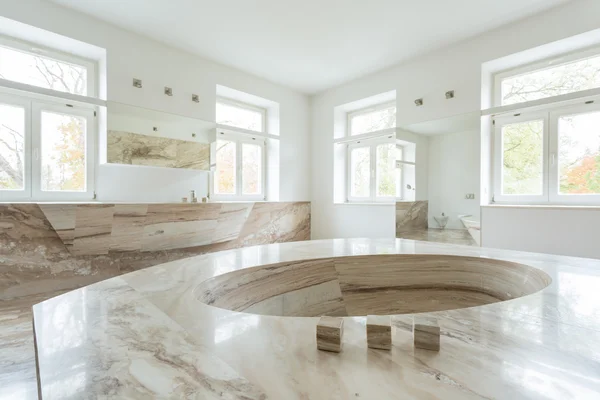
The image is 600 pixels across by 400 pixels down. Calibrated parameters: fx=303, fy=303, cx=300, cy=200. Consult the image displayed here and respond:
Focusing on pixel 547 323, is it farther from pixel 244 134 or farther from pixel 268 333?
pixel 244 134

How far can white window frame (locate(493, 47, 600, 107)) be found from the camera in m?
2.85

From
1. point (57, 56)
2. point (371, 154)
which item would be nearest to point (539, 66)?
point (371, 154)

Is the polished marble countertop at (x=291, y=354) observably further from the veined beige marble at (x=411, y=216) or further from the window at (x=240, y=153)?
the window at (x=240, y=153)

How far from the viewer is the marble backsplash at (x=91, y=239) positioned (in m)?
2.35

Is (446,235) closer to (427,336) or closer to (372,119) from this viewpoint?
(372,119)

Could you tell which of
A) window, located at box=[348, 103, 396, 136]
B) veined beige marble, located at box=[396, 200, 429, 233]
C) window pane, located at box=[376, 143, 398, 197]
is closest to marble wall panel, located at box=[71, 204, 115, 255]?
veined beige marble, located at box=[396, 200, 429, 233]

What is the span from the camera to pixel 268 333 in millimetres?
659

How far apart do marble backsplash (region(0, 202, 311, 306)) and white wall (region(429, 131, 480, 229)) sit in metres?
2.40

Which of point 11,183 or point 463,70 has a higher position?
point 463,70

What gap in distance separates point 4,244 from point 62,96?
4.57 ft

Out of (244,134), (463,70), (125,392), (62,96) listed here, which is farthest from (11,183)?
(463,70)

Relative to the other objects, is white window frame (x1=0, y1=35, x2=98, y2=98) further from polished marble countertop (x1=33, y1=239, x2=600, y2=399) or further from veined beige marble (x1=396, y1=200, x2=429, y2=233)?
veined beige marble (x1=396, y1=200, x2=429, y2=233)

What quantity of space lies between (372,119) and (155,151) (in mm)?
3124

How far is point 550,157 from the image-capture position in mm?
2977
